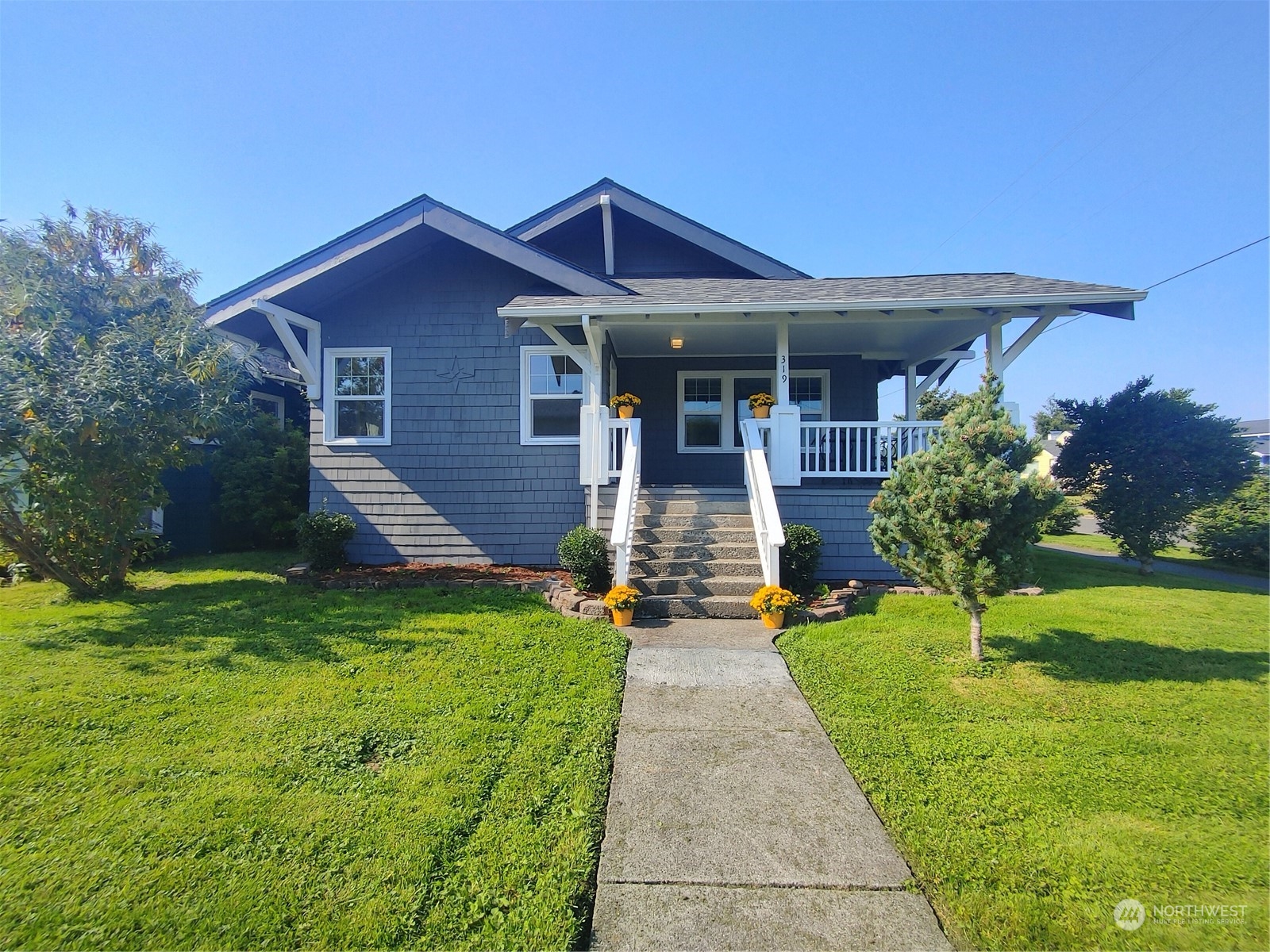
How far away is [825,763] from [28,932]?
352cm

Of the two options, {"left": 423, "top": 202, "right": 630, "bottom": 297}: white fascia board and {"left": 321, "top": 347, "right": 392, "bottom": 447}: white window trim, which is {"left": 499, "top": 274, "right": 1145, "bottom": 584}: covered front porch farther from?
{"left": 321, "top": 347, "right": 392, "bottom": 447}: white window trim

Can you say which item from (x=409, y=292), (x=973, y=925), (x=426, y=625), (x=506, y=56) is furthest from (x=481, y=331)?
(x=973, y=925)

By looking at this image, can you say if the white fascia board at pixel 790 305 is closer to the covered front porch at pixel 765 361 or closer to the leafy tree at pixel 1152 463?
the covered front porch at pixel 765 361

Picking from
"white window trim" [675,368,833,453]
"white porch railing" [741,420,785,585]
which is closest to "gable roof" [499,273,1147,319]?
"white porch railing" [741,420,785,585]

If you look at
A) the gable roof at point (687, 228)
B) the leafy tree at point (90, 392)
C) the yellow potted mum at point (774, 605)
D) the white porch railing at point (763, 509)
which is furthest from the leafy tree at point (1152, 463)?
the leafy tree at point (90, 392)

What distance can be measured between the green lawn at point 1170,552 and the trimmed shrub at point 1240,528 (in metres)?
0.16

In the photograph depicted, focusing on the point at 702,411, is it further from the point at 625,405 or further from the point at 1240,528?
the point at 1240,528

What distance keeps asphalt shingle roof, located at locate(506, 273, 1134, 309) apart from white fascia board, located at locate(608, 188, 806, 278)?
0.69m

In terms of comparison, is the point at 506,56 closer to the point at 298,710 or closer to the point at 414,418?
the point at 414,418

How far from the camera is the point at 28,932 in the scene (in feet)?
6.89

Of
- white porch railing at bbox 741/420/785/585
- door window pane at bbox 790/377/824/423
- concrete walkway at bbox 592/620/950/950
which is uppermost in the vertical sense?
door window pane at bbox 790/377/824/423

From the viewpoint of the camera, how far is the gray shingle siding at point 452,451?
28.2ft

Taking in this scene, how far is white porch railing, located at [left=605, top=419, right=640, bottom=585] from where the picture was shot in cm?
613

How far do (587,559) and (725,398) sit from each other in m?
5.00
